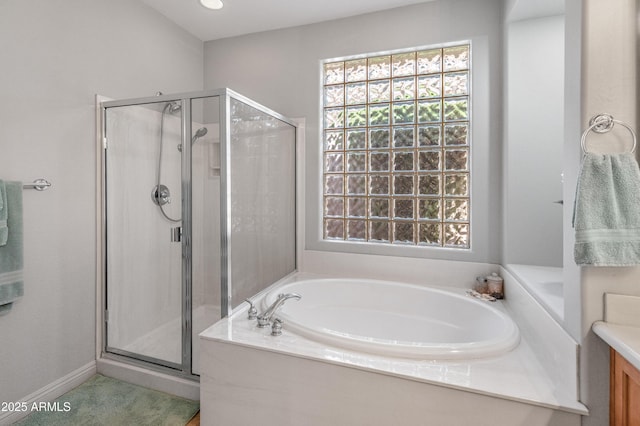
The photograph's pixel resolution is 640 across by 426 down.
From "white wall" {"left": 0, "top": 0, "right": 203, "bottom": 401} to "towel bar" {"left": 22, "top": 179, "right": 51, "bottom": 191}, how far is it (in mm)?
37

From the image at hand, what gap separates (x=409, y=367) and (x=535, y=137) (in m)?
1.62

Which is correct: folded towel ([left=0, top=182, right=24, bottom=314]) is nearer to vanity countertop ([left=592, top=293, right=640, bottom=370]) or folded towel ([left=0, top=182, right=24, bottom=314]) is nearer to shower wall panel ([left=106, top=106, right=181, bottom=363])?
shower wall panel ([left=106, top=106, right=181, bottom=363])

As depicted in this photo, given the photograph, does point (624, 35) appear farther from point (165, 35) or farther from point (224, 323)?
point (165, 35)

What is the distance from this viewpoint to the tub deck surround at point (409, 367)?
1.12 meters

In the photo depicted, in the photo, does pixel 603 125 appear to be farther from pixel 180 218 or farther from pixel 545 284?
pixel 180 218

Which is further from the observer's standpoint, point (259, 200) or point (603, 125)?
point (259, 200)

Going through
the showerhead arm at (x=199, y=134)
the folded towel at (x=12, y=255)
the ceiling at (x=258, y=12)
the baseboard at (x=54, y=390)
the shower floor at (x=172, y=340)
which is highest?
the ceiling at (x=258, y=12)

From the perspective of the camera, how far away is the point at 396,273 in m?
2.38

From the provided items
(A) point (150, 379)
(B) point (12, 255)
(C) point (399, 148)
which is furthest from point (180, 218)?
(C) point (399, 148)

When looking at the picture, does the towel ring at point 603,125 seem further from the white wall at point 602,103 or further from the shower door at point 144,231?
the shower door at point 144,231

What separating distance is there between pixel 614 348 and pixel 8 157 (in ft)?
8.66

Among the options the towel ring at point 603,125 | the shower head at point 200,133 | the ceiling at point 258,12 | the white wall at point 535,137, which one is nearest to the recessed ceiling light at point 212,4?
the ceiling at point 258,12

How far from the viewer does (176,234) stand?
1863 millimetres

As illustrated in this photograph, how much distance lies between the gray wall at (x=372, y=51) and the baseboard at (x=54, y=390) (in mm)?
1695
